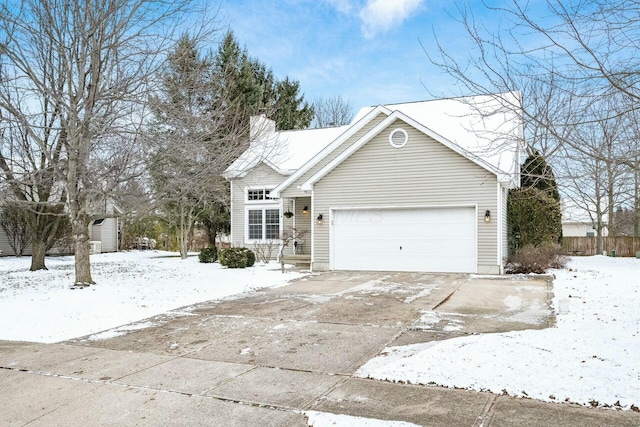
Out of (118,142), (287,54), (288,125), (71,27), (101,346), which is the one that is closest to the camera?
(101,346)

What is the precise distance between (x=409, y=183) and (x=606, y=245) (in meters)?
16.8

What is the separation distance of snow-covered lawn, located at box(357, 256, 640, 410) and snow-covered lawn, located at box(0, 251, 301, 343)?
5.01 m

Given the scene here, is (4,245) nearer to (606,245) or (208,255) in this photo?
(208,255)

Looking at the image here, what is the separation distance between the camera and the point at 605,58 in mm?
4918

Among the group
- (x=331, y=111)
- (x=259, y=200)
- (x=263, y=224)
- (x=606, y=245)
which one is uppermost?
(x=331, y=111)

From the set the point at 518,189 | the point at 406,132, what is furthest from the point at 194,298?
the point at 518,189

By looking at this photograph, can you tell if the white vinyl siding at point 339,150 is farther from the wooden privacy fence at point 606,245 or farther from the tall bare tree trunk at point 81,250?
the wooden privacy fence at point 606,245

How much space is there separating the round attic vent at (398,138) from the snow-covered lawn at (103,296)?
5.00m

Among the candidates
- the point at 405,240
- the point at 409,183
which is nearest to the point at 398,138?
the point at 409,183

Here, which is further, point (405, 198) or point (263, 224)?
point (263, 224)

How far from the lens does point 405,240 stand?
1494 centimetres

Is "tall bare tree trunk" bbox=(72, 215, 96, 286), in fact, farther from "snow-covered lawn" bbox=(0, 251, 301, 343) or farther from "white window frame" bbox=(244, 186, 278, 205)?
"white window frame" bbox=(244, 186, 278, 205)

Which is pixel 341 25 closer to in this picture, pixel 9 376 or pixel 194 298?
pixel 194 298

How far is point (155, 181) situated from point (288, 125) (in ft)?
66.9
